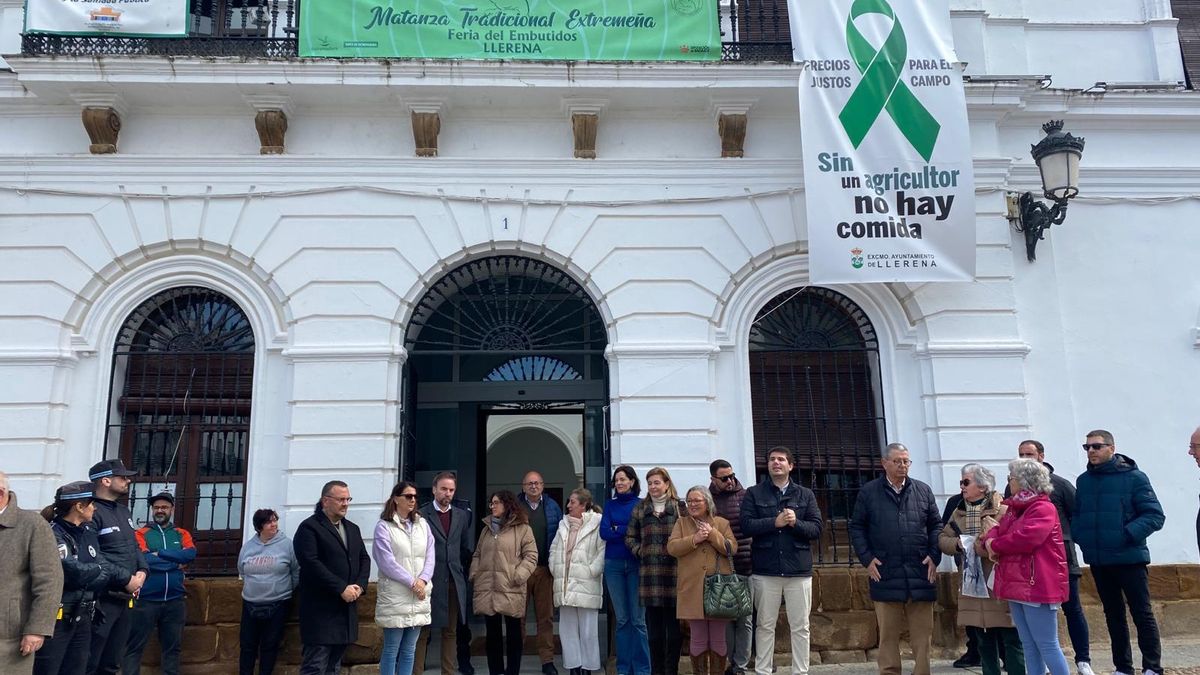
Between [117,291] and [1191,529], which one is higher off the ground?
[117,291]

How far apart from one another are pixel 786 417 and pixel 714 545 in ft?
7.80

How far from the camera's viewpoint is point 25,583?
16.1ft

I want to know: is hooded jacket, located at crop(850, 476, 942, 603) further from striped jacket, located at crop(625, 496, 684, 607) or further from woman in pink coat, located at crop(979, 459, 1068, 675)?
striped jacket, located at crop(625, 496, 684, 607)

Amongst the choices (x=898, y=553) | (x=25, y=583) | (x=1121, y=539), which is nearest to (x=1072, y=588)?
(x=1121, y=539)

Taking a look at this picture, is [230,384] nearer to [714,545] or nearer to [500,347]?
[500,347]

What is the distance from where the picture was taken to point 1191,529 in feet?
27.2

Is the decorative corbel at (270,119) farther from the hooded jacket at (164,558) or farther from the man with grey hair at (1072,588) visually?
the man with grey hair at (1072,588)

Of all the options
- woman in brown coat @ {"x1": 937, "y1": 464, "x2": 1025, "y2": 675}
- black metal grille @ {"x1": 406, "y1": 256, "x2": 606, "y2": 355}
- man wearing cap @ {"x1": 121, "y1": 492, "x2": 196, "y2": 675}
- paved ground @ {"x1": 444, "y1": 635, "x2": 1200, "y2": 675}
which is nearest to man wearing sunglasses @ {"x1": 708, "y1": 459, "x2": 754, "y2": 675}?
paved ground @ {"x1": 444, "y1": 635, "x2": 1200, "y2": 675}

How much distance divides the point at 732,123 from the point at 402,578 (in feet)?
16.6

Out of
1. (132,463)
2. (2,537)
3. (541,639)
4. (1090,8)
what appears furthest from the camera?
(1090,8)

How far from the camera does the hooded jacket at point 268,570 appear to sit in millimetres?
7012

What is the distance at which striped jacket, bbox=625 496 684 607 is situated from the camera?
6.69 meters

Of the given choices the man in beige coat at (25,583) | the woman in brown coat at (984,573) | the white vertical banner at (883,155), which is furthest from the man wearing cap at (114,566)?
the white vertical banner at (883,155)

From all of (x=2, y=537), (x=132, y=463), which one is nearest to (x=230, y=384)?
(x=132, y=463)
